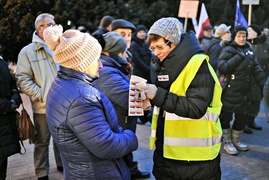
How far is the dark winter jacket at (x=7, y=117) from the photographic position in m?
3.00

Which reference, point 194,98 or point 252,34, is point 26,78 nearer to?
point 194,98

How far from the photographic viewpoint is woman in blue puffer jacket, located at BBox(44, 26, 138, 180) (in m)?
1.75

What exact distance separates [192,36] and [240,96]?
2.79 metres

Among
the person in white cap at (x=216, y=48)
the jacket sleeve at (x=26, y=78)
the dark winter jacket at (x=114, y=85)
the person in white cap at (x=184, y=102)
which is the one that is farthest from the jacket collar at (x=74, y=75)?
the person in white cap at (x=216, y=48)

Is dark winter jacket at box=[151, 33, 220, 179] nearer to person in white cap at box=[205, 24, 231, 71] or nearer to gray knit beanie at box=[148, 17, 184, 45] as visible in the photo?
gray knit beanie at box=[148, 17, 184, 45]

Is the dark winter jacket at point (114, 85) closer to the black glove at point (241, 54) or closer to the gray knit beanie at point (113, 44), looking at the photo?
the gray knit beanie at point (113, 44)

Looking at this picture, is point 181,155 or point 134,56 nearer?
point 181,155

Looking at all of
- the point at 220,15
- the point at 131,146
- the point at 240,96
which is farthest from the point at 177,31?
the point at 220,15

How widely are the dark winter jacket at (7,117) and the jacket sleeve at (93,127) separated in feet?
5.19

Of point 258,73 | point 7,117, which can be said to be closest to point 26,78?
point 7,117

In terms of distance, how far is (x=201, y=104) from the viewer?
6.72 ft

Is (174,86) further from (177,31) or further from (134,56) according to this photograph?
(134,56)

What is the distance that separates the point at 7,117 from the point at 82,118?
5.71 feet

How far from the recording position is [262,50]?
21.4 feet
